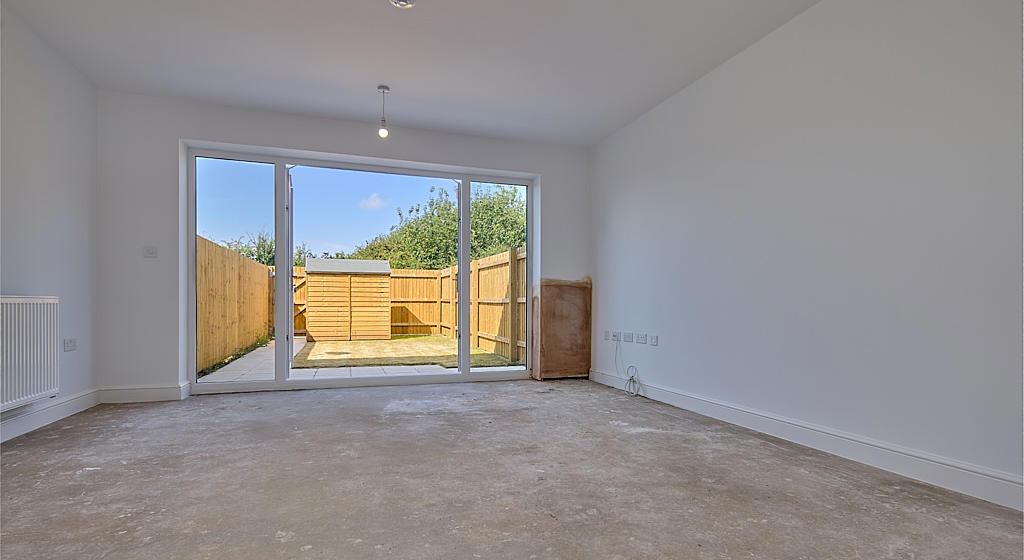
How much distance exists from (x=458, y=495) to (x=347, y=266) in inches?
150

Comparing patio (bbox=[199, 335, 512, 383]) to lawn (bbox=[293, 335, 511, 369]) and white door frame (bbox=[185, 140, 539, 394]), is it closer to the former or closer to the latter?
lawn (bbox=[293, 335, 511, 369])

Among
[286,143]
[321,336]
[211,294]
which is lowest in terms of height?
[321,336]

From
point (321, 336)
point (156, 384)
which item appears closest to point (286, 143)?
point (321, 336)

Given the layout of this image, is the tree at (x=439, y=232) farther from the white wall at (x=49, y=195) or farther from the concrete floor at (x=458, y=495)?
the concrete floor at (x=458, y=495)

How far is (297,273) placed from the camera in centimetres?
523

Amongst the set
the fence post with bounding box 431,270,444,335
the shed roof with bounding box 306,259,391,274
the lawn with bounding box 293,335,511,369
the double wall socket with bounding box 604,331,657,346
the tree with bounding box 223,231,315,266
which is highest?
the tree with bounding box 223,231,315,266

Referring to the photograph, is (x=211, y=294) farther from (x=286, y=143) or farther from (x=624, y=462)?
(x=624, y=462)

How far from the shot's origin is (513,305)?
612cm

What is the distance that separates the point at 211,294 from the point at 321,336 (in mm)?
1156

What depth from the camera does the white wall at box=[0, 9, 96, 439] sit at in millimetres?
3281

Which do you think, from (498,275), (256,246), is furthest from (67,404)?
(498,275)

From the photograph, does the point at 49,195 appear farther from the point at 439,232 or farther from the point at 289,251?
the point at 439,232

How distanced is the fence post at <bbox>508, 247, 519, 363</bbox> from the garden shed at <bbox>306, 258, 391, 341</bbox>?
4.67 feet

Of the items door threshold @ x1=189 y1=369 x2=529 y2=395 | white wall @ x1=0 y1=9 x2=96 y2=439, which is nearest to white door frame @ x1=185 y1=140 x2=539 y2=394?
door threshold @ x1=189 y1=369 x2=529 y2=395
